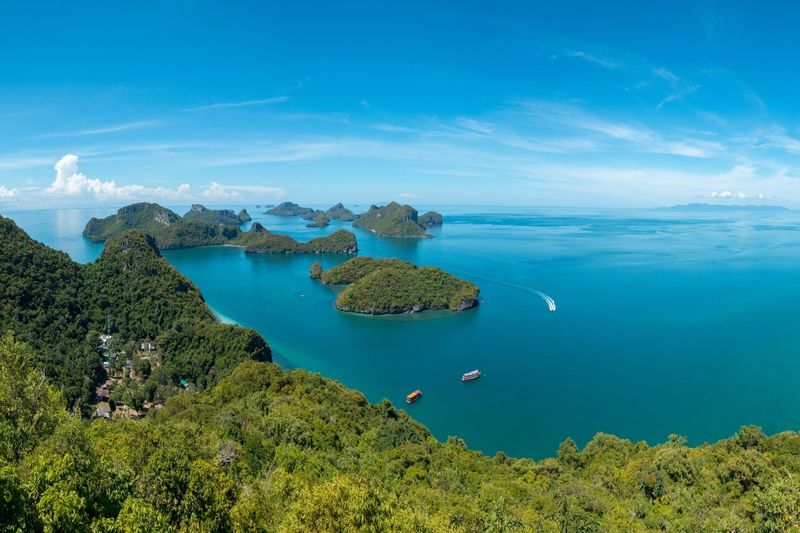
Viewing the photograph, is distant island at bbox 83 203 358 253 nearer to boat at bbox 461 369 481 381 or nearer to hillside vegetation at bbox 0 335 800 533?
boat at bbox 461 369 481 381

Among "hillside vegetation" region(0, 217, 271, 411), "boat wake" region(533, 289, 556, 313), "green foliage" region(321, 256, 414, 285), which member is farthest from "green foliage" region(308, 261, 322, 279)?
"boat wake" region(533, 289, 556, 313)

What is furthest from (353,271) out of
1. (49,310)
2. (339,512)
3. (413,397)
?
(339,512)

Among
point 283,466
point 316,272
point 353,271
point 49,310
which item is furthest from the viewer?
point 316,272

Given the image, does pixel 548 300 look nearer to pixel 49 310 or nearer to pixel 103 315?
pixel 103 315

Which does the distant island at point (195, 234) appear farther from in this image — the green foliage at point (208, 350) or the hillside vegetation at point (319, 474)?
the hillside vegetation at point (319, 474)

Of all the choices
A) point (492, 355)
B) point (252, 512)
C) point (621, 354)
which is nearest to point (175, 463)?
point (252, 512)

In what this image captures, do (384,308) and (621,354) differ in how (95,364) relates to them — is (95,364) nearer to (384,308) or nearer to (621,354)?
(384,308)

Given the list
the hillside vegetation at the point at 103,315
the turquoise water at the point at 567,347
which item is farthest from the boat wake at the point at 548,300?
the hillside vegetation at the point at 103,315
